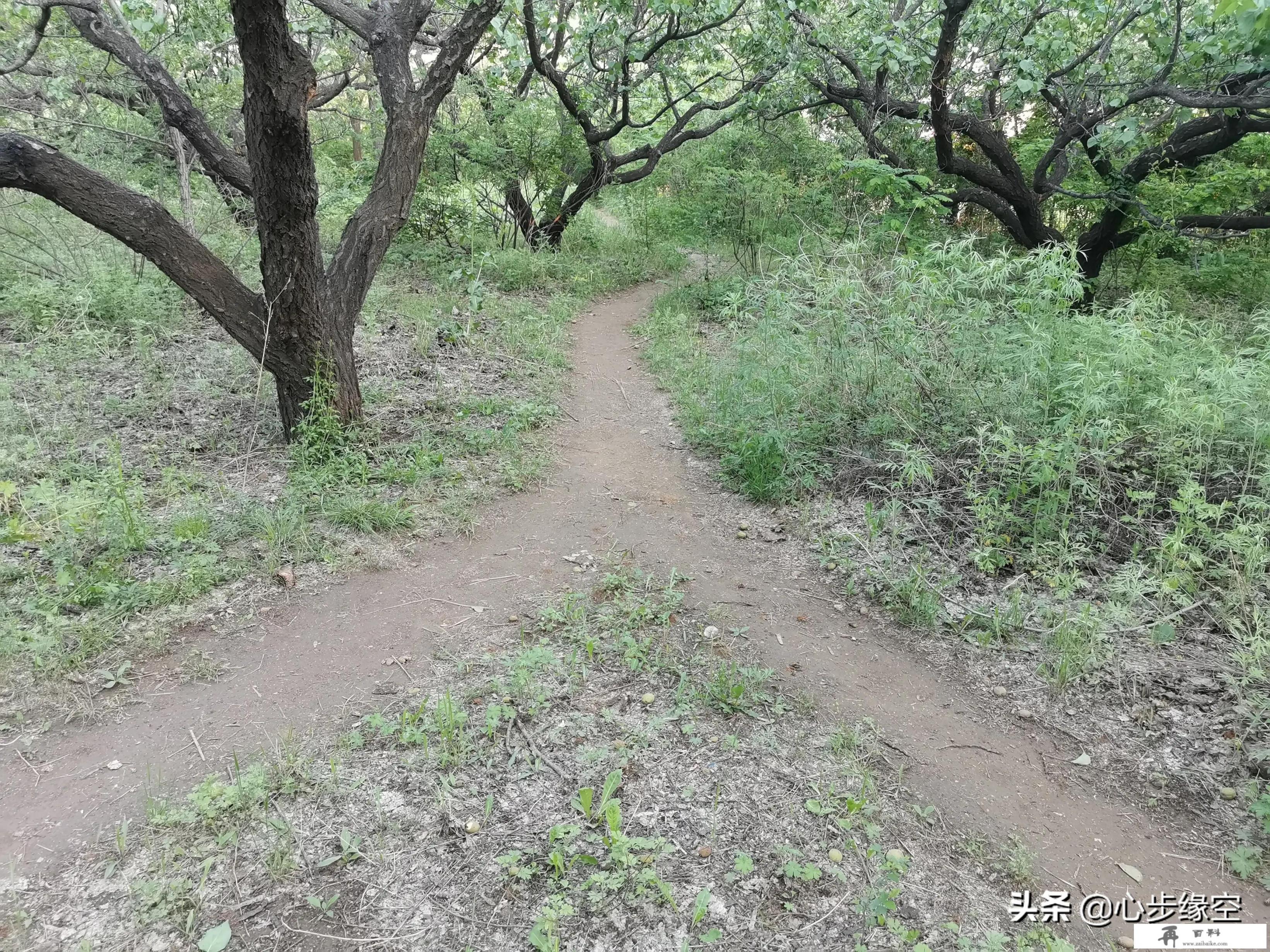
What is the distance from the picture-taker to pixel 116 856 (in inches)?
104

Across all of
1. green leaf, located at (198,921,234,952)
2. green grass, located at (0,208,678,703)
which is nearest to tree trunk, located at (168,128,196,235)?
green grass, located at (0,208,678,703)

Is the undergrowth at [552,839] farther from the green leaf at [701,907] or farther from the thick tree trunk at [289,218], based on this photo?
the thick tree trunk at [289,218]

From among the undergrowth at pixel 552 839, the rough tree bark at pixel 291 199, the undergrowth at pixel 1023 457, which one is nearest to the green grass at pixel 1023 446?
the undergrowth at pixel 1023 457

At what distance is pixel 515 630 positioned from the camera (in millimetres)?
4016

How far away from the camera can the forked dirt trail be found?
2818 mm

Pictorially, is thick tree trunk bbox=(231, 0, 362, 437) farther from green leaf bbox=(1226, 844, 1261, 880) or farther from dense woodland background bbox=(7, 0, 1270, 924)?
green leaf bbox=(1226, 844, 1261, 880)

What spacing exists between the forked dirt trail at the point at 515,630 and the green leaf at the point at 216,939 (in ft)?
2.40

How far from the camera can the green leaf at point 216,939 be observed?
2.35 metres

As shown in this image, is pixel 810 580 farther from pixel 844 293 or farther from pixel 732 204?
pixel 732 204

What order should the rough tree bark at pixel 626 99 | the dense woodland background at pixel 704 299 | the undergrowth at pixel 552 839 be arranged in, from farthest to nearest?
1. the rough tree bark at pixel 626 99
2. the dense woodland background at pixel 704 299
3. the undergrowth at pixel 552 839

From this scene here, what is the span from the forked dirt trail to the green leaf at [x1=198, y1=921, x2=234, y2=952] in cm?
73

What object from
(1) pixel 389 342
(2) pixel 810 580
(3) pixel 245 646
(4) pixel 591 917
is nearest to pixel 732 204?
(1) pixel 389 342

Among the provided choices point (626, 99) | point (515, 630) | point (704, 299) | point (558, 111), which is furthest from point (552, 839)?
point (558, 111)

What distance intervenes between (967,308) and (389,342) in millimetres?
5652
